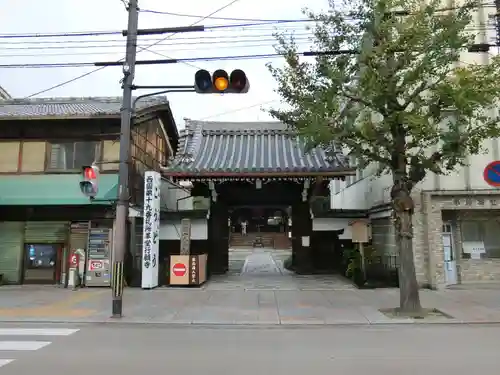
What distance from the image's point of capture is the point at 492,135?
10.9 meters

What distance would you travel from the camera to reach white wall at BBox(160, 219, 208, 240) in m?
18.4

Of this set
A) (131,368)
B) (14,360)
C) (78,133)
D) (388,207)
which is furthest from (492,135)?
(78,133)

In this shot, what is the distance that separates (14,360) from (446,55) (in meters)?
10.5

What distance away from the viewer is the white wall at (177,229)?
1839 centimetres

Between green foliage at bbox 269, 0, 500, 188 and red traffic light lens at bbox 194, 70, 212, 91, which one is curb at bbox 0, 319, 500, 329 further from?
red traffic light lens at bbox 194, 70, 212, 91

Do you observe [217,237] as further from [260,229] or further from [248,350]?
[260,229]

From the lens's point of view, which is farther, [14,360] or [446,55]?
[446,55]

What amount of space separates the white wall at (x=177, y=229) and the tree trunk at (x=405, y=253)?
8.58 meters

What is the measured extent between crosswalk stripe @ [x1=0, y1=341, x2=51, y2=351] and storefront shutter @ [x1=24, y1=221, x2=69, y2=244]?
33.2 ft

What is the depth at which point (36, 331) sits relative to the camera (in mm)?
9352

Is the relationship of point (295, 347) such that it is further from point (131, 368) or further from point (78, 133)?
point (78, 133)

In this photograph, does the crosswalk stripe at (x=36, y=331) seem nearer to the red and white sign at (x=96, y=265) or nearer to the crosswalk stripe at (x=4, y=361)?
the crosswalk stripe at (x=4, y=361)

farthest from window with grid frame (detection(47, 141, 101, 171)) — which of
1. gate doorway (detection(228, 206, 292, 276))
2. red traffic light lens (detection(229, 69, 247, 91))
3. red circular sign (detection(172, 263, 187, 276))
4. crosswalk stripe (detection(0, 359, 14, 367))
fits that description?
gate doorway (detection(228, 206, 292, 276))

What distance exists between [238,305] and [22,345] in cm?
602
